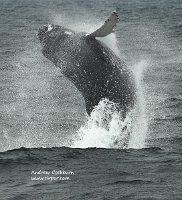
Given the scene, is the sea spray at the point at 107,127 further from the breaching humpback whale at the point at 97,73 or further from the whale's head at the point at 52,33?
the whale's head at the point at 52,33

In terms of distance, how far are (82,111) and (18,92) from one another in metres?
5.99

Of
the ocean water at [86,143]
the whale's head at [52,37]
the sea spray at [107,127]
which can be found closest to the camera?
the ocean water at [86,143]

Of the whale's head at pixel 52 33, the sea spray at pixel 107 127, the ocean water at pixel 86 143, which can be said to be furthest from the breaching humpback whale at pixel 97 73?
the whale's head at pixel 52 33

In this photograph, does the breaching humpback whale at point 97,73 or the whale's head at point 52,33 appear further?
the whale's head at point 52,33

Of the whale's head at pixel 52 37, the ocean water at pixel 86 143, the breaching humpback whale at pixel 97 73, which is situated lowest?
the ocean water at pixel 86 143

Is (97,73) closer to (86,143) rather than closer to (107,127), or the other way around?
(107,127)

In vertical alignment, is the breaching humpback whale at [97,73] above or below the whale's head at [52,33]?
below

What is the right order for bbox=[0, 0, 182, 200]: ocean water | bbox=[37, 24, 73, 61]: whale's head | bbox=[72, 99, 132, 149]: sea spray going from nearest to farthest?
bbox=[0, 0, 182, 200]: ocean water
bbox=[72, 99, 132, 149]: sea spray
bbox=[37, 24, 73, 61]: whale's head

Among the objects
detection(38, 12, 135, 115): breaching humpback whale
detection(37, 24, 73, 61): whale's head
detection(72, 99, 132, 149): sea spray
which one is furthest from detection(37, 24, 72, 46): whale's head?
detection(72, 99, 132, 149): sea spray

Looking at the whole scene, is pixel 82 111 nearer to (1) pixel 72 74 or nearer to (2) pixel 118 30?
(1) pixel 72 74

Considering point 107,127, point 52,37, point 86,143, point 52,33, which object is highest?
point 52,33

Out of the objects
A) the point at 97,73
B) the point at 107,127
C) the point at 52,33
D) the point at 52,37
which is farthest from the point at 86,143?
the point at 52,33

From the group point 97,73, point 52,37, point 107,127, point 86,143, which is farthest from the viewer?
point 52,37

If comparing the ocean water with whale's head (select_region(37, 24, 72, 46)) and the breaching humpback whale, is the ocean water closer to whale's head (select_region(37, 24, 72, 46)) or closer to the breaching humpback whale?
the breaching humpback whale
